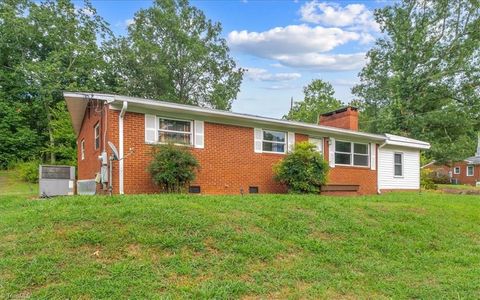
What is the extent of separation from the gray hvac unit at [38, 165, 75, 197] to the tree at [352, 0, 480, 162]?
2183 cm

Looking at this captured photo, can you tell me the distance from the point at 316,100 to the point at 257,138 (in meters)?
28.9

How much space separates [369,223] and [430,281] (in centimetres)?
228

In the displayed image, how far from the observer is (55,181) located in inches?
406

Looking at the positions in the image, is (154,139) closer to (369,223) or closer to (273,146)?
(273,146)

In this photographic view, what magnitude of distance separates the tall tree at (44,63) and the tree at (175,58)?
288cm

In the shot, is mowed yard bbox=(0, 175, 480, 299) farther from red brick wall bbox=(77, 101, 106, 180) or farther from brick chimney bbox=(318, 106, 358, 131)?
brick chimney bbox=(318, 106, 358, 131)

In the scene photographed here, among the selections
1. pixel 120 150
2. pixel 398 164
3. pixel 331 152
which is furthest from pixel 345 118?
pixel 120 150

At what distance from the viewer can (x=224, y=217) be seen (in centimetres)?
625

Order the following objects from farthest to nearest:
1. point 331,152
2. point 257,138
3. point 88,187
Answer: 1. point 331,152
2. point 257,138
3. point 88,187

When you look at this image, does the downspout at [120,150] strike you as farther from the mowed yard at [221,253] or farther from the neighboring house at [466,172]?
the neighboring house at [466,172]

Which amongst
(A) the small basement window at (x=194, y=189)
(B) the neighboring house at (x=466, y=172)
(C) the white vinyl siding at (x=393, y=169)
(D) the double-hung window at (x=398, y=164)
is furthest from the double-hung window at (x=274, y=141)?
(B) the neighboring house at (x=466, y=172)

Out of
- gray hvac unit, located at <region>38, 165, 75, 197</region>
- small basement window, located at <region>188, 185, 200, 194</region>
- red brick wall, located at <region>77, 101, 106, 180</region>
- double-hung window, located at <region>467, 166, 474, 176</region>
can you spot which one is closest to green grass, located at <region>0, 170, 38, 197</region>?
red brick wall, located at <region>77, 101, 106, 180</region>

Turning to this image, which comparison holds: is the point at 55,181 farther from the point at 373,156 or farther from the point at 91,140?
the point at 373,156

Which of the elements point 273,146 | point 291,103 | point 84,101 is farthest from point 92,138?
point 291,103
